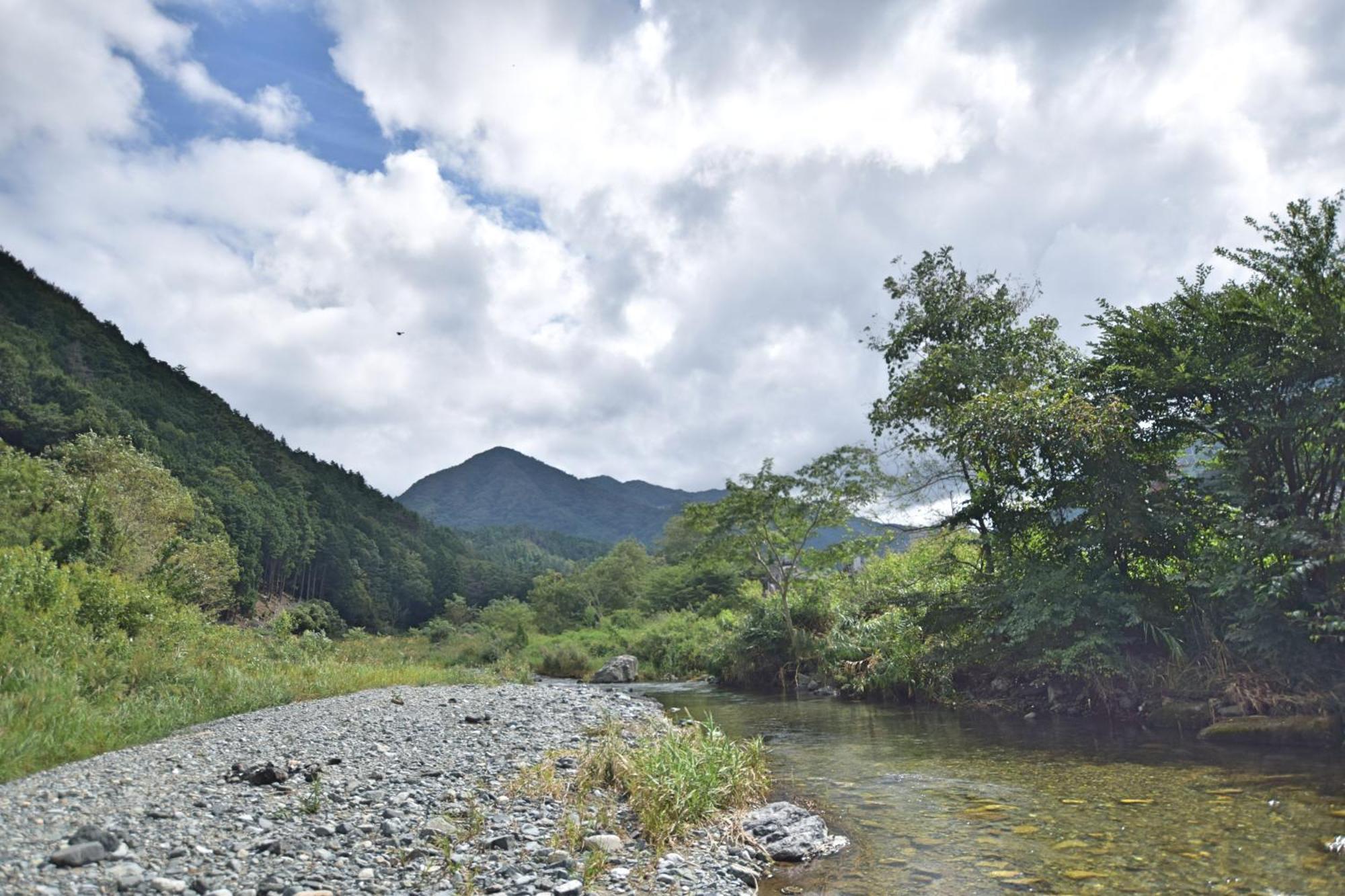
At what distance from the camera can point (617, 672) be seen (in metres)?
36.3

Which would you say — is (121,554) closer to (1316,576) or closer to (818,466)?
(818,466)

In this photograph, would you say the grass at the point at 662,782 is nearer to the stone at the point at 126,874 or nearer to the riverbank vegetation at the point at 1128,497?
the stone at the point at 126,874

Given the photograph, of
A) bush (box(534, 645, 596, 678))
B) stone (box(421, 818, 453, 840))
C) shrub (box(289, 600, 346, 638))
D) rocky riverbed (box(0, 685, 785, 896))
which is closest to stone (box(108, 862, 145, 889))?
rocky riverbed (box(0, 685, 785, 896))

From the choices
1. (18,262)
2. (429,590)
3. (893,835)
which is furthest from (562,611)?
(18,262)

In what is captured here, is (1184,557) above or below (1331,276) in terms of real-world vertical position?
below

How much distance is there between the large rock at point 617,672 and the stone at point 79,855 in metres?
31.3

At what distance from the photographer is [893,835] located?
7.74 m

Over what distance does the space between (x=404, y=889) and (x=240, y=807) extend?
2.92 metres

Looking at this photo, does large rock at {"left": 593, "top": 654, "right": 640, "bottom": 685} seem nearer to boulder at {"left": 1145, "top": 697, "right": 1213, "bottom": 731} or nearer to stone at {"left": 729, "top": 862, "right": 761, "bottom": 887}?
boulder at {"left": 1145, "top": 697, "right": 1213, "bottom": 731}

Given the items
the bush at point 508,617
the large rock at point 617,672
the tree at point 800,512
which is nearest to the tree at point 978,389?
the tree at point 800,512

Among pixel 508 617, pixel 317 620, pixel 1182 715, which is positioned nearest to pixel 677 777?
pixel 1182 715

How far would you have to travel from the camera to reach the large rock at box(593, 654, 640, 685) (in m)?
36.2

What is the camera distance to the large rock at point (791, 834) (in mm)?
7125

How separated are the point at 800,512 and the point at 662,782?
898 inches
